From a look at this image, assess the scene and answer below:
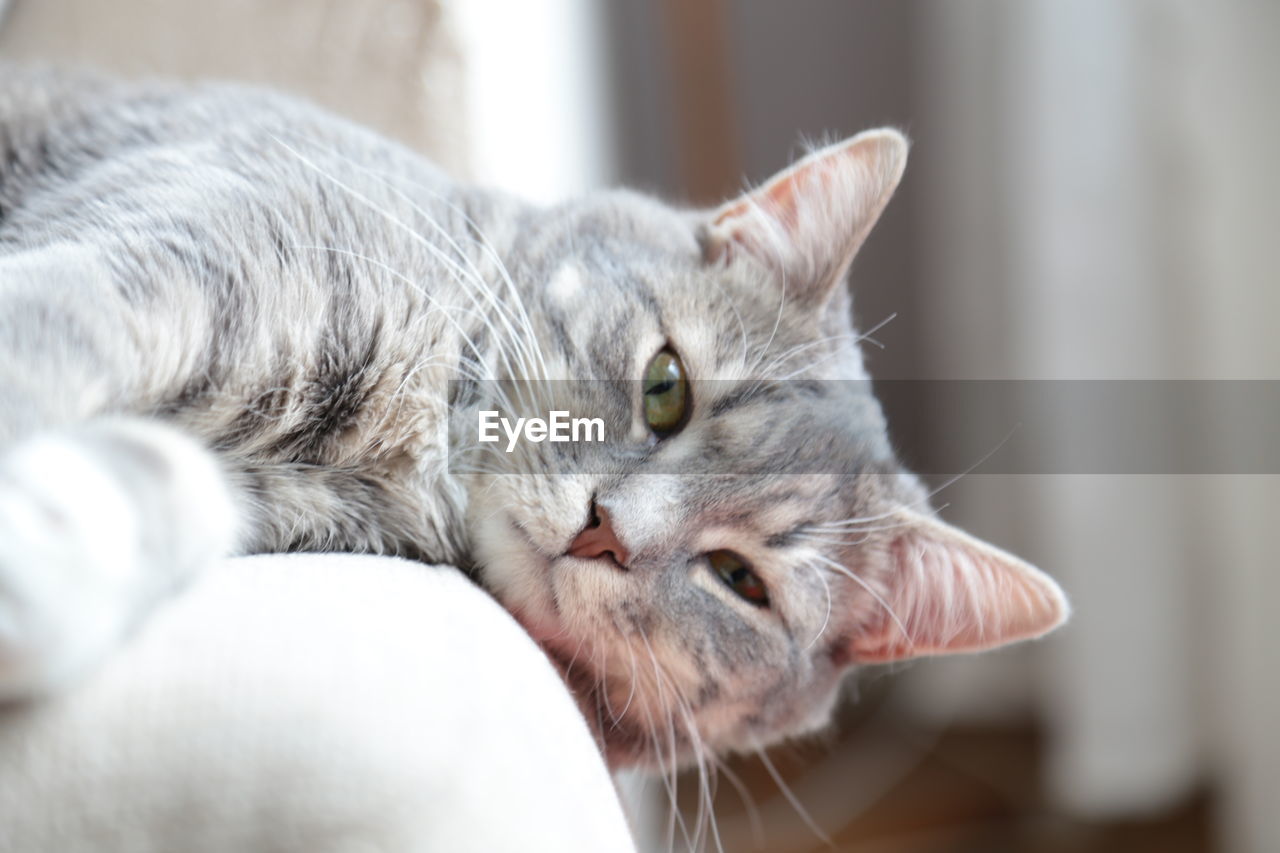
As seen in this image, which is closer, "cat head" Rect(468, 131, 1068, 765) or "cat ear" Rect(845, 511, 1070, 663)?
"cat head" Rect(468, 131, 1068, 765)

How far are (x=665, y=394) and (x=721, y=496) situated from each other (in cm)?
12

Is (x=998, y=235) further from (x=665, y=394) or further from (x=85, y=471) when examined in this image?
(x=85, y=471)

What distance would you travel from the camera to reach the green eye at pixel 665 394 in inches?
38.2

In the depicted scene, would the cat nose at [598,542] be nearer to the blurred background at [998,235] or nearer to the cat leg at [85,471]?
the cat leg at [85,471]

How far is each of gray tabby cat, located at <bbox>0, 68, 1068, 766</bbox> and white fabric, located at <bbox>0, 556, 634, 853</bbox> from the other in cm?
11

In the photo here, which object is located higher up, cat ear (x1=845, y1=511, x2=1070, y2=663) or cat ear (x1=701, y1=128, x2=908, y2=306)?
cat ear (x1=701, y1=128, x2=908, y2=306)

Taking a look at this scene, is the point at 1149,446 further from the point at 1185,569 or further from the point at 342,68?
the point at 342,68

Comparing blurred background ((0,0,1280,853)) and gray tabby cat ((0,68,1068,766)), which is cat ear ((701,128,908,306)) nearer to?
gray tabby cat ((0,68,1068,766))

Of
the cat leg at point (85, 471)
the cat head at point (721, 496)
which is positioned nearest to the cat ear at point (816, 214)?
the cat head at point (721, 496)

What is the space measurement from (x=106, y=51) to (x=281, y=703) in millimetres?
1367

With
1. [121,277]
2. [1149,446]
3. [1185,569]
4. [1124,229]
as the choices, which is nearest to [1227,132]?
[1124,229]

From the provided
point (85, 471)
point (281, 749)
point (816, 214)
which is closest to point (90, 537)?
point (85, 471)

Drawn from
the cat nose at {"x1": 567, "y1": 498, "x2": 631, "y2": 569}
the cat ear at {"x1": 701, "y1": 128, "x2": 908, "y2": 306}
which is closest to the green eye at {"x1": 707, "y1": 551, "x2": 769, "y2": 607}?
the cat nose at {"x1": 567, "y1": 498, "x2": 631, "y2": 569}

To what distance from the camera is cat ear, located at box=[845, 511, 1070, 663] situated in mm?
1003
